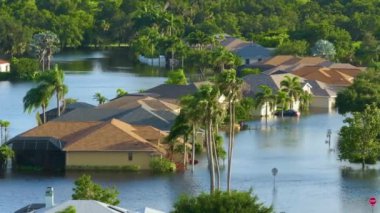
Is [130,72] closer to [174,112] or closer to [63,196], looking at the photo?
[174,112]

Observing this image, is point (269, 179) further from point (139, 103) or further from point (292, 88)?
point (292, 88)

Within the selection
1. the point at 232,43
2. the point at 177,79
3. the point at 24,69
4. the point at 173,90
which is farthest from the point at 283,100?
the point at 232,43

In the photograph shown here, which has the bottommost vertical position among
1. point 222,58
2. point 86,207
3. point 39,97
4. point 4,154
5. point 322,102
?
point 4,154

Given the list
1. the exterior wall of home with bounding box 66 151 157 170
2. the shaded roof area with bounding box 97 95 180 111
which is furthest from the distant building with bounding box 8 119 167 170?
the shaded roof area with bounding box 97 95 180 111

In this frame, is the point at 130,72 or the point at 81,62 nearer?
the point at 130,72

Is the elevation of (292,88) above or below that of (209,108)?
below

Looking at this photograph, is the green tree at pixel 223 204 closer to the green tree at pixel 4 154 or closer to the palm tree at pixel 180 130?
the palm tree at pixel 180 130

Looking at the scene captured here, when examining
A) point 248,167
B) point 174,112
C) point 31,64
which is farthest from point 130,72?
point 248,167

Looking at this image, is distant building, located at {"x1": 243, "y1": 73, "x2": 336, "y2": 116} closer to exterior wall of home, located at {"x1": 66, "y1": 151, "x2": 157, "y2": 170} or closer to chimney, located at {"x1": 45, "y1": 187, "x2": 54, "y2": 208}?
exterior wall of home, located at {"x1": 66, "y1": 151, "x2": 157, "y2": 170}
